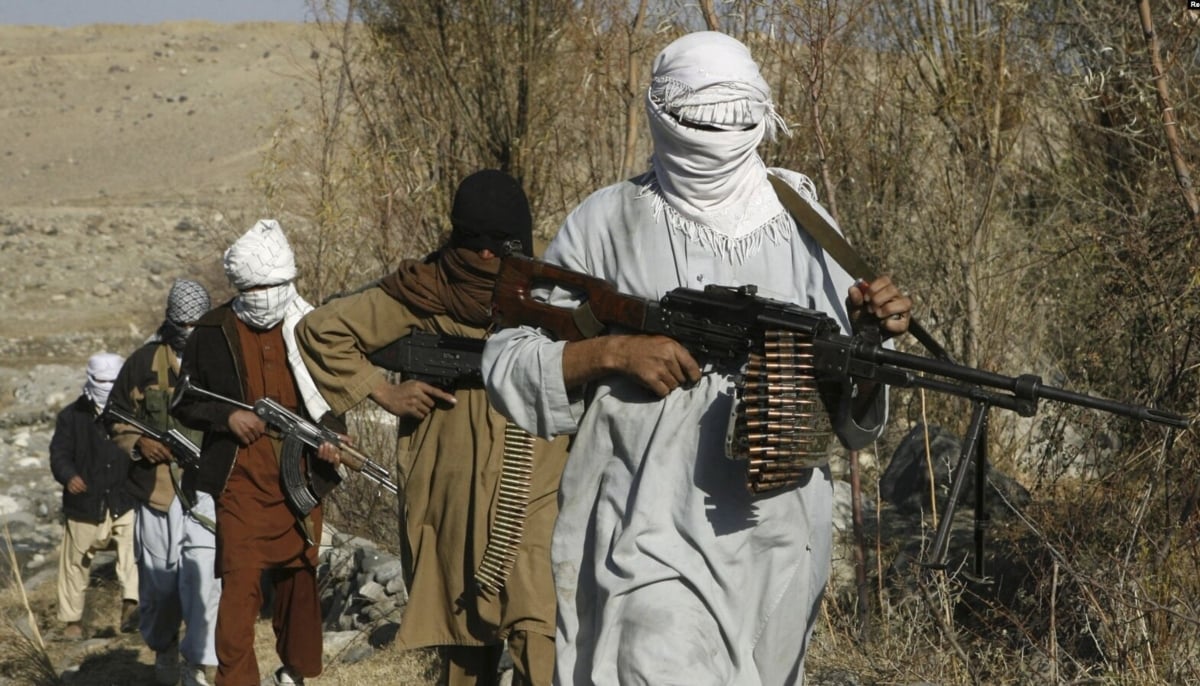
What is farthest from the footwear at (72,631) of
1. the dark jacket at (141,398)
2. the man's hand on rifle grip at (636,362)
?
the man's hand on rifle grip at (636,362)

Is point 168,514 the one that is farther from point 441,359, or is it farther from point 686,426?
point 686,426

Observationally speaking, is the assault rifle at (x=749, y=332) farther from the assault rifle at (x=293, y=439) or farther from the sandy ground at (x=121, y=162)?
the sandy ground at (x=121, y=162)

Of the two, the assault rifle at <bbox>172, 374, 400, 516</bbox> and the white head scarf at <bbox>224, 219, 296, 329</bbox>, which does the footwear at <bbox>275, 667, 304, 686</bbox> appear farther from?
the white head scarf at <bbox>224, 219, 296, 329</bbox>

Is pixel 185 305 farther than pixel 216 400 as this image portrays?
Yes

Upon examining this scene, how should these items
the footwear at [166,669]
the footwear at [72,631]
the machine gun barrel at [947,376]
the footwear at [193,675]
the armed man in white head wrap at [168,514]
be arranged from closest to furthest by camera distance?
1. the machine gun barrel at [947,376]
2. the footwear at [193,675]
3. the armed man in white head wrap at [168,514]
4. the footwear at [166,669]
5. the footwear at [72,631]

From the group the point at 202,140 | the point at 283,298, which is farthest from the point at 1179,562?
the point at 202,140

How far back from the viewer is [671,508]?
369cm

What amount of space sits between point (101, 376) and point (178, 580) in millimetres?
1618

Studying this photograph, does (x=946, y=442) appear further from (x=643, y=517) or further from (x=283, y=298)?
(x=643, y=517)

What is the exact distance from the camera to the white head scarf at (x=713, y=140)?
3.71 meters

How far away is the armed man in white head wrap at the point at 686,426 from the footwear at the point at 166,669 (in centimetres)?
495

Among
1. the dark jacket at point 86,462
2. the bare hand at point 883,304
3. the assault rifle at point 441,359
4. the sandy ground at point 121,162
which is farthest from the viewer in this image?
the sandy ground at point 121,162

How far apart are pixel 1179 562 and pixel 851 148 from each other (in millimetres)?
4165

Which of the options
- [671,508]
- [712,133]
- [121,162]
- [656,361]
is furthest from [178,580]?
[121,162]
